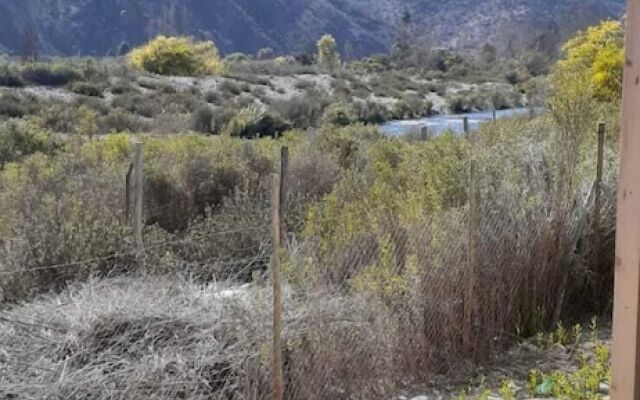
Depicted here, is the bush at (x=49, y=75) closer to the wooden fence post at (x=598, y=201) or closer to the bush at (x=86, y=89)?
the bush at (x=86, y=89)

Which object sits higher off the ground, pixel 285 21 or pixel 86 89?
pixel 285 21

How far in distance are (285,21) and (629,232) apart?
80137 mm

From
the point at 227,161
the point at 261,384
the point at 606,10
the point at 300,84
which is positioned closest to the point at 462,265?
the point at 261,384

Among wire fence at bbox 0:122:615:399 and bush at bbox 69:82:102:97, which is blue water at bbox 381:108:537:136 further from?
bush at bbox 69:82:102:97

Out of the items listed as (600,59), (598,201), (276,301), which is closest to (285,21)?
(600,59)

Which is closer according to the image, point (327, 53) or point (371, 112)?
point (371, 112)

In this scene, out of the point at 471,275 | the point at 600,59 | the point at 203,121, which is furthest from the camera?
the point at 203,121

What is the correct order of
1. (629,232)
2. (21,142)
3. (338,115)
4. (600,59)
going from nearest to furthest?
(629,232) → (21,142) → (600,59) → (338,115)

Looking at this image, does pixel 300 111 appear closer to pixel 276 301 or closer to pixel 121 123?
pixel 121 123

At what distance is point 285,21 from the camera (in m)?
80.1

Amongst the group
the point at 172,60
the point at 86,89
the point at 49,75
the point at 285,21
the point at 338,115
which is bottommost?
the point at 338,115

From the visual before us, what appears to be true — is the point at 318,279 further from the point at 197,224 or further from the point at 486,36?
the point at 486,36

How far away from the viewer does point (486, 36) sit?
8525cm

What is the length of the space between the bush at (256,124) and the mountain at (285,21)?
127 feet
